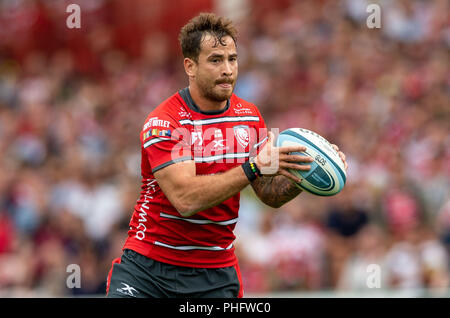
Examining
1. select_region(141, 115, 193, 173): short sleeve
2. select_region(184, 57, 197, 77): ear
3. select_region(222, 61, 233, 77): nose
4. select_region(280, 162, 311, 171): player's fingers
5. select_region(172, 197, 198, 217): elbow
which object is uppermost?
select_region(184, 57, 197, 77): ear

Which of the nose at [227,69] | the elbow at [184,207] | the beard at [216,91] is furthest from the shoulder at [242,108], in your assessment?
the elbow at [184,207]

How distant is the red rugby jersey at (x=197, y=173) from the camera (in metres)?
5.11

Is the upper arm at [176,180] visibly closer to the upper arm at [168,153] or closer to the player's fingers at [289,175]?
the upper arm at [168,153]

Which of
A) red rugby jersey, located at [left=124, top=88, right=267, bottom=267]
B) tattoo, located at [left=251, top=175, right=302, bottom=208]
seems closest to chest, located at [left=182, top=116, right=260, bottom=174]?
red rugby jersey, located at [left=124, top=88, right=267, bottom=267]

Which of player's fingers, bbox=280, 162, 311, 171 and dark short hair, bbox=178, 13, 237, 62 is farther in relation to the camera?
dark short hair, bbox=178, 13, 237, 62

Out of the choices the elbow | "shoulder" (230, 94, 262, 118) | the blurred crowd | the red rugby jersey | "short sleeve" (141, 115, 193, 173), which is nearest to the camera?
the elbow

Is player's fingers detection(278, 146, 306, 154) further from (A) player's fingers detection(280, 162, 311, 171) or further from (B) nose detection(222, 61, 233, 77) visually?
(B) nose detection(222, 61, 233, 77)

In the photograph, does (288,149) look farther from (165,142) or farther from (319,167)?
(165,142)

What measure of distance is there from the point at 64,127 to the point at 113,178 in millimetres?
1947

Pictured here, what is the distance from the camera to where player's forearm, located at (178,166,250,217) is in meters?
4.77

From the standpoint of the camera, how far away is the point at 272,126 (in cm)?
1244

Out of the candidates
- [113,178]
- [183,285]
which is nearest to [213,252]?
[183,285]

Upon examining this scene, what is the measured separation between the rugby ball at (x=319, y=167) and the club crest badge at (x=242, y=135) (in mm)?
353

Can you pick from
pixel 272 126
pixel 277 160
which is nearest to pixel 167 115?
pixel 277 160
